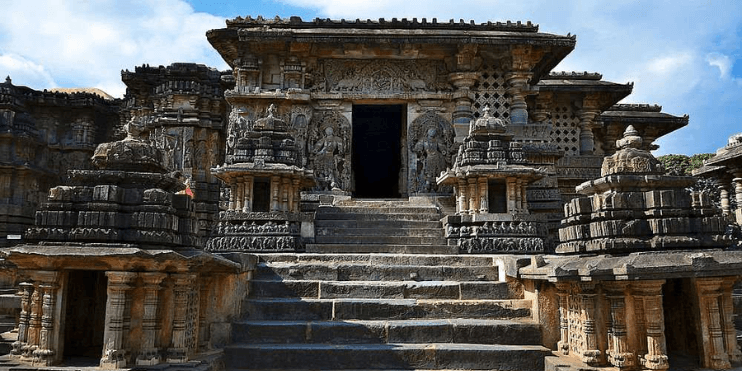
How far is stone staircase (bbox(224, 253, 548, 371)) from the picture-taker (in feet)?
18.7

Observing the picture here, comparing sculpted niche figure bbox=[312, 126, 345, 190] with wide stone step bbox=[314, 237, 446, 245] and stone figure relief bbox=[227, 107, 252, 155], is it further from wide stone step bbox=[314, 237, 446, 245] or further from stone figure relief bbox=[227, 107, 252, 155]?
wide stone step bbox=[314, 237, 446, 245]

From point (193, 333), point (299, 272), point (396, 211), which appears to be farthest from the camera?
point (396, 211)

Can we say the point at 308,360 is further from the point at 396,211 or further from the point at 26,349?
the point at 396,211

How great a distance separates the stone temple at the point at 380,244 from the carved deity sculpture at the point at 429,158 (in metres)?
0.07

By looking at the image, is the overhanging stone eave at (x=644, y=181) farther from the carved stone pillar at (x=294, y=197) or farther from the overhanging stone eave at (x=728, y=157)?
the overhanging stone eave at (x=728, y=157)

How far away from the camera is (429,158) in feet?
40.4

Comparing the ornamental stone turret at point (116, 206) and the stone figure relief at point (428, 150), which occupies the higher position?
the stone figure relief at point (428, 150)

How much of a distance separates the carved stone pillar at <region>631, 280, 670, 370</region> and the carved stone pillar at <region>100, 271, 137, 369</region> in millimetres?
4588

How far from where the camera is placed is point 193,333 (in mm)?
5406

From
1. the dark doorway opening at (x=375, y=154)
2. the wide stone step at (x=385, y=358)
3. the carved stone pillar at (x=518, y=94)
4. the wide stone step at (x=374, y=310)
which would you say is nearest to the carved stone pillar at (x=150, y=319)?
the wide stone step at (x=385, y=358)

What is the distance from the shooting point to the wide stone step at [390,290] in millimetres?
6746

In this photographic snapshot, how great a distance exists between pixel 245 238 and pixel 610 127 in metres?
13.9

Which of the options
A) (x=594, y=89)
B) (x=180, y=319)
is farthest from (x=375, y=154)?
(x=180, y=319)

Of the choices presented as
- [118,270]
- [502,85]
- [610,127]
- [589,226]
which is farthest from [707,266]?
[610,127]
